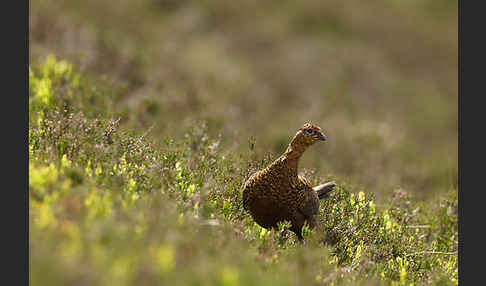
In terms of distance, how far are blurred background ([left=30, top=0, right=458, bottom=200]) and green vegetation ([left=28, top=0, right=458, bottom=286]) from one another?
73 millimetres

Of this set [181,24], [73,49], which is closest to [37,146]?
[73,49]

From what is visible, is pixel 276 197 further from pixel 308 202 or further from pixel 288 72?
pixel 288 72

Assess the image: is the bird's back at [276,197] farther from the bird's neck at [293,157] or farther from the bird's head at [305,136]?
the bird's head at [305,136]

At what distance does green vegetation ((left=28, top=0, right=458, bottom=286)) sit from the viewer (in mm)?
3205

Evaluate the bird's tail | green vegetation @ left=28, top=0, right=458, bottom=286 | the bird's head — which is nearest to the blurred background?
green vegetation @ left=28, top=0, right=458, bottom=286

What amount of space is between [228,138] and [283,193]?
3.77m

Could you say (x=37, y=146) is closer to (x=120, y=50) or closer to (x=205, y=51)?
(x=120, y=50)

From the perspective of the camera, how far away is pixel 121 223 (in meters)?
3.21

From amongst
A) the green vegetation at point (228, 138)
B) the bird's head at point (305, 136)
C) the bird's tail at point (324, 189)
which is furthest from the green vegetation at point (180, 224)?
the bird's head at point (305, 136)

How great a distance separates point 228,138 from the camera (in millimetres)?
8164

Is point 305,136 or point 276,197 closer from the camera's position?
point 276,197

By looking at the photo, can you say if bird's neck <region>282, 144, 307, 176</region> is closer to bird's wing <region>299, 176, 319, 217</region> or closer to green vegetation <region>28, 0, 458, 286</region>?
bird's wing <region>299, 176, 319, 217</region>

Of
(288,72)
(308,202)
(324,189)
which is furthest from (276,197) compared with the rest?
(288,72)

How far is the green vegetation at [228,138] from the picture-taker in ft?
10.5
